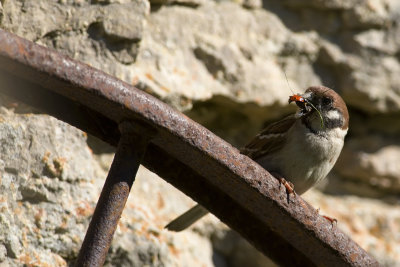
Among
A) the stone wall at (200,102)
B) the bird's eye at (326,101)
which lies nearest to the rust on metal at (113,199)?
the stone wall at (200,102)

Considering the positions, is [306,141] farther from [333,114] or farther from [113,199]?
[113,199]

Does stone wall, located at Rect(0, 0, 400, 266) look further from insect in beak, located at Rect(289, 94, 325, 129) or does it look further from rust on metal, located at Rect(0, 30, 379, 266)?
rust on metal, located at Rect(0, 30, 379, 266)

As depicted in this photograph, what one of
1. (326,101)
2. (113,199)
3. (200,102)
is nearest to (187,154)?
(113,199)

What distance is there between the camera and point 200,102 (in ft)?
9.70

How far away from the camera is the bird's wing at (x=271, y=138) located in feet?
9.82

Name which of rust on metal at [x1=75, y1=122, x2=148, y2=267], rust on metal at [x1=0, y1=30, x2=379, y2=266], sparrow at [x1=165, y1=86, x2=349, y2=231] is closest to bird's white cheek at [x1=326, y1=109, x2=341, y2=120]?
sparrow at [x1=165, y1=86, x2=349, y2=231]

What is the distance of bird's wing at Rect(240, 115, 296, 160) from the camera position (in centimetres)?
299

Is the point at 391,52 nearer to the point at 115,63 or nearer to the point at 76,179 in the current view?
the point at 115,63

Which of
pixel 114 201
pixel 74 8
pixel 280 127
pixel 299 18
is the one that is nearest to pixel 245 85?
pixel 280 127

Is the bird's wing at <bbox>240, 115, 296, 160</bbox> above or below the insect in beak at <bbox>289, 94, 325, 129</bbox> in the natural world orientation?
below

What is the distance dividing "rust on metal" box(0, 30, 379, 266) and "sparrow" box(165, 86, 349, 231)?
91 cm

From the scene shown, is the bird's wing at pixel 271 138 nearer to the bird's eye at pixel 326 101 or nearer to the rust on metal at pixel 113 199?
the bird's eye at pixel 326 101

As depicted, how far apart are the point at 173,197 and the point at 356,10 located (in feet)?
3.87

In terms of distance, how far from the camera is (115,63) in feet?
8.05
